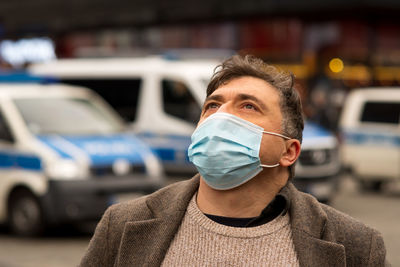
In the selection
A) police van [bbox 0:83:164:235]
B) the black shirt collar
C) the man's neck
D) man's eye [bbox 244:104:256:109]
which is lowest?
police van [bbox 0:83:164:235]

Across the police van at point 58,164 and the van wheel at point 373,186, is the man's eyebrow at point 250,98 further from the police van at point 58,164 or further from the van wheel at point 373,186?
the van wheel at point 373,186

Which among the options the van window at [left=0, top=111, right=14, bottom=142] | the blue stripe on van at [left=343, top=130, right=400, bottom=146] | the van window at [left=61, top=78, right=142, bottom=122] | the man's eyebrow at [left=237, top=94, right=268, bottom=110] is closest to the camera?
the man's eyebrow at [left=237, top=94, right=268, bottom=110]

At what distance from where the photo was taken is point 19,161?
9812 mm

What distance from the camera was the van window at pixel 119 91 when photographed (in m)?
13.0

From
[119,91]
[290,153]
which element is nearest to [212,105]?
[290,153]

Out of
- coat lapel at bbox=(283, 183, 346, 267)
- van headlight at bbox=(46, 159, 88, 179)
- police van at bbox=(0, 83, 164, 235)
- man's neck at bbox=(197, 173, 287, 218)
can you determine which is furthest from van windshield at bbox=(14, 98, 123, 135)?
coat lapel at bbox=(283, 183, 346, 267)

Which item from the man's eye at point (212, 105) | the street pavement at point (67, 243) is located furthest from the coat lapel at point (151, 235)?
the street pavement at point (67, 243)

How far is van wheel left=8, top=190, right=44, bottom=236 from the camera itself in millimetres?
9711

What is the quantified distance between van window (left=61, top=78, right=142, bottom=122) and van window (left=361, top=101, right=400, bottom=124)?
5.73 meters

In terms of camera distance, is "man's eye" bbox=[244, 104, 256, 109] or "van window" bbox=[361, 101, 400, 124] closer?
"man's eye" bbox=[244, 104, 256, 109]

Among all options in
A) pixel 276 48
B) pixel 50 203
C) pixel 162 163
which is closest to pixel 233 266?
pixel 50 203

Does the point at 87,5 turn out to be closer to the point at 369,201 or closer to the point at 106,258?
the point at 369,201

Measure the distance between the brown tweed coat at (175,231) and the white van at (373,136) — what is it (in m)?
13.8

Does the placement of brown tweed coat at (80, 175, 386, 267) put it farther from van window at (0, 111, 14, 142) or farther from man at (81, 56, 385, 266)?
van window at (0, 111, 14, 142)
